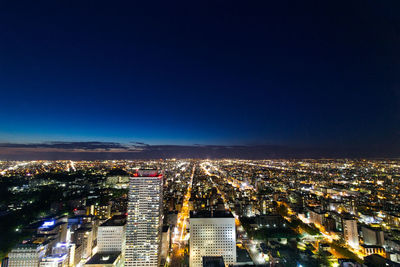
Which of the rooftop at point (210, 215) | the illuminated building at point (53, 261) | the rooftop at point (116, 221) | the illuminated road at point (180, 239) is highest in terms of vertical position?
the rooftop at point (210, 215)

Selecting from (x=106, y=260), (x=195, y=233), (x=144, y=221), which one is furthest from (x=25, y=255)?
(x=195, y=233)

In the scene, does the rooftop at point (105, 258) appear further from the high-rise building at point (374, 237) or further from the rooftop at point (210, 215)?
the high-rise building at point (374, 237)

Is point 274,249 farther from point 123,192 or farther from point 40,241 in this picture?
point 123,192

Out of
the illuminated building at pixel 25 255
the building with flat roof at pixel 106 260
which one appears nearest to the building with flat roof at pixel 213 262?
the building with flat roof at pixel 106 260

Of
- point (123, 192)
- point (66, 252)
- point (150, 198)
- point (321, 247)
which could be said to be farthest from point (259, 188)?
point (66, 252)

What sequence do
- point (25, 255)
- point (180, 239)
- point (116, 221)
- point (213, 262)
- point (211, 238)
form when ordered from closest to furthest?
point (213, 262) → point (25, 255) → point (211, 238) → point (116, 221) → point (180, 239)

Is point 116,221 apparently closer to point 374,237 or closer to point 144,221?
point 144,221
